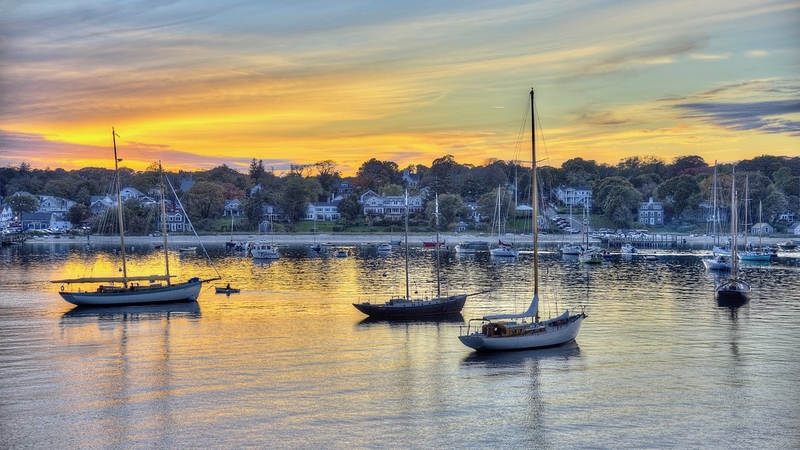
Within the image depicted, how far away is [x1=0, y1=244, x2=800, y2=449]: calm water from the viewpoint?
32.6m

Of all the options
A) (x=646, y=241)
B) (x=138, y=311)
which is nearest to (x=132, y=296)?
(x=138, y=311)

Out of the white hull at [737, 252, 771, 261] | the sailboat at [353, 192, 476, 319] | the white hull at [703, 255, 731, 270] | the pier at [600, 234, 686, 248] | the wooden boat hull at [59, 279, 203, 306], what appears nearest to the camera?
the sailboat at [353, 192, 476, 319]

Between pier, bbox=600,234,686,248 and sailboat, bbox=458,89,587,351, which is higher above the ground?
pier, bbox=600,234,686,248

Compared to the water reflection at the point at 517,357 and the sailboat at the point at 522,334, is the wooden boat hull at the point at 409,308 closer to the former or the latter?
the sailboat at the point at 522,334

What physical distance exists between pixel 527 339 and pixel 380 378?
35.3 ft

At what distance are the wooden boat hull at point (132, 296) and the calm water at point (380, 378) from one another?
1.44 metres

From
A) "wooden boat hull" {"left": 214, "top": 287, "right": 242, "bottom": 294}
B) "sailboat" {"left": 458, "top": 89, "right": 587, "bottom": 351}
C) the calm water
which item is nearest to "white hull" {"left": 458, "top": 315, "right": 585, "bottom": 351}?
"sailboat" {"left": 458, "top": 89, "right": 587, "bottom": 351}

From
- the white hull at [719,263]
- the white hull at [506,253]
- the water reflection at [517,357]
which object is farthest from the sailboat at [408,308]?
the white hull at [506,253]

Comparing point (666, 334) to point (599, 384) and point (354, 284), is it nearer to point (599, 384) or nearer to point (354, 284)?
point (599, 384)

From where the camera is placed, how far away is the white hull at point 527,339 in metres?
47.2

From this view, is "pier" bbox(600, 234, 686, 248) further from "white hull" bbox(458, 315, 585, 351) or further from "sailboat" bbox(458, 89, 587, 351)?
"sailboat" bbox(458, 89, 587, 351)

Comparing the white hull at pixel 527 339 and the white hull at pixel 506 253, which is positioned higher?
the white hull at pixel 506 253

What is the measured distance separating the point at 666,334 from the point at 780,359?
31.1 feet

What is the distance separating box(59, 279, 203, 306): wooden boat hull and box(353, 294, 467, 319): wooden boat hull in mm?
21661
